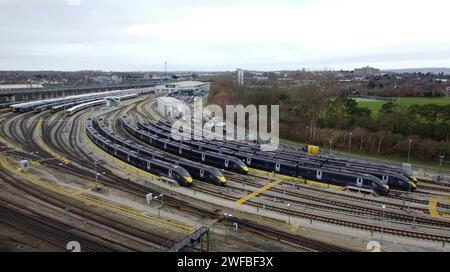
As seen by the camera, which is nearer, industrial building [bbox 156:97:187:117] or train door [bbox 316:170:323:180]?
train door [bbox 316:170:323:180]

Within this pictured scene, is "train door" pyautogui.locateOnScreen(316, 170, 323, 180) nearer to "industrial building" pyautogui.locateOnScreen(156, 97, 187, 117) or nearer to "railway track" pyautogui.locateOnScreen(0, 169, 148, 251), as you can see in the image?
"railway track" pyautogui.locateOnScreen(0, 169, 148, 251)

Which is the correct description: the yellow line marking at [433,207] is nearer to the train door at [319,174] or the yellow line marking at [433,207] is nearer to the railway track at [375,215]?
the railway track at [375,215]

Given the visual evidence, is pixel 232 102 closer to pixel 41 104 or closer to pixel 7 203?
pixel 41 104

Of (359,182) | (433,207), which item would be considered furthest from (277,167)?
(433,207)

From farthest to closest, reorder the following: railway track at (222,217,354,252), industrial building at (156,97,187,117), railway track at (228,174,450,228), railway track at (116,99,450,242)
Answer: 1. industrial building at (156,97,187,117)
2. railway track at (228,174,450,228)
3. railway track at (116,99,450,242)
4. railway track at (222,217,354,252)

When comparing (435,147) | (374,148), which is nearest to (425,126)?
(435,147)

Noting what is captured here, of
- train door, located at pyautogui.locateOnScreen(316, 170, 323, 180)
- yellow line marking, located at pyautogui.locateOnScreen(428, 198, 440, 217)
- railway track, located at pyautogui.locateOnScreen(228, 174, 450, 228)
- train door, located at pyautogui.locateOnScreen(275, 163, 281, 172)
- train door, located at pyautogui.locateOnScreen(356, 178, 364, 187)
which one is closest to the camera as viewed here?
railway track, located at pyautogui.locateOnScreen(228, 174, 450, 228)

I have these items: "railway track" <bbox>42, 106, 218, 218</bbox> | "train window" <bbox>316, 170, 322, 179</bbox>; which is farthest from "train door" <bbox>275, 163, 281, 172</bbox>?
"railway track" <bbox>42, 106, 218, 218</bbox>

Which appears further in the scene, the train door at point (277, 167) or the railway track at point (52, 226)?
the train door at point (277, 167)

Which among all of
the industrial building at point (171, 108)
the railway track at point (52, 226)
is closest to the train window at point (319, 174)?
the railway track at point (52, 226)

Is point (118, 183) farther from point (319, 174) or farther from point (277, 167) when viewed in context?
point (319, 174)
